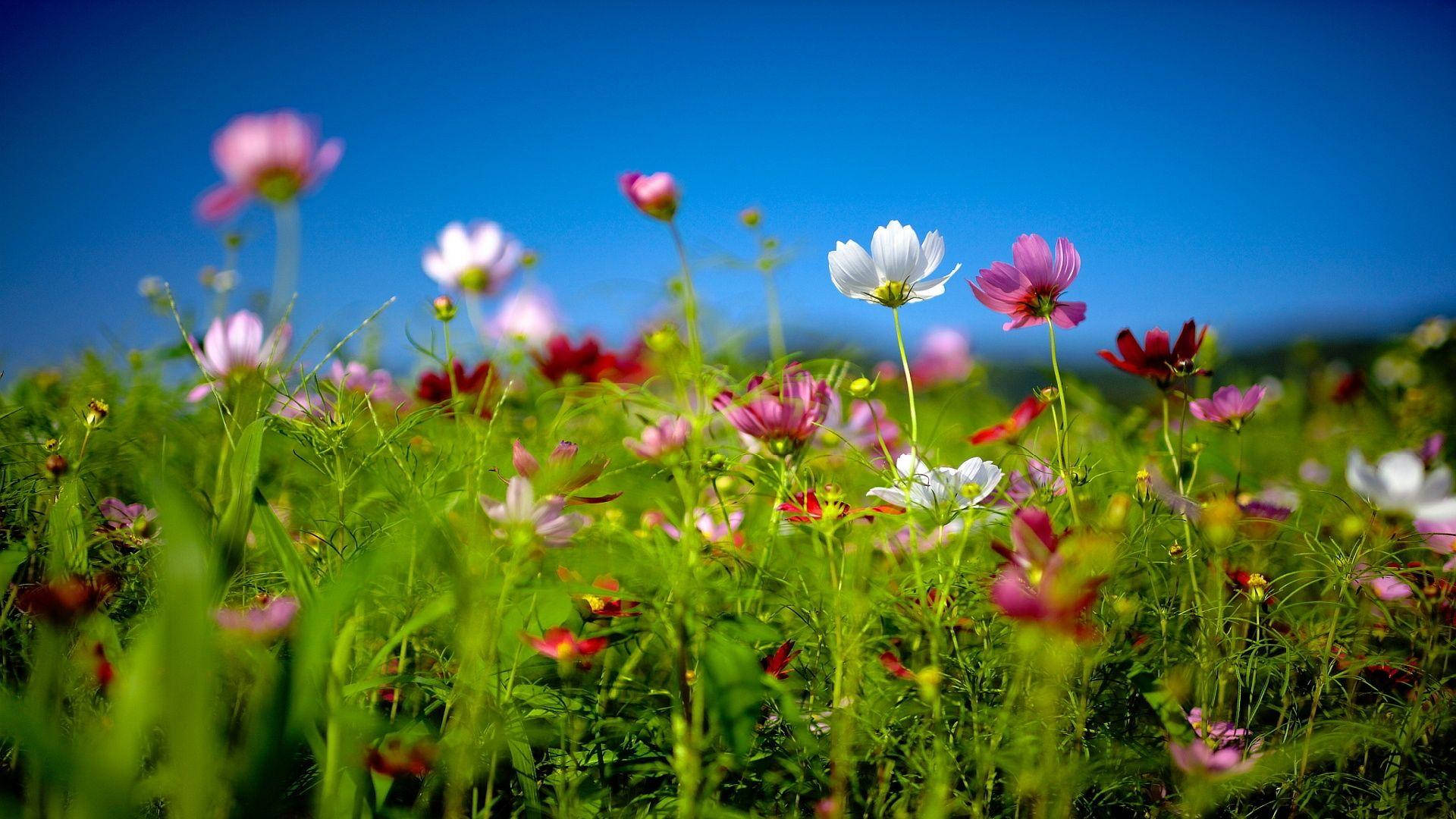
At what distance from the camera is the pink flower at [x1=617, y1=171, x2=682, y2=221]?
60cm

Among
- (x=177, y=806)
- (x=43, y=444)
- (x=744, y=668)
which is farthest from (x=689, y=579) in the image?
(x=43, y=444)

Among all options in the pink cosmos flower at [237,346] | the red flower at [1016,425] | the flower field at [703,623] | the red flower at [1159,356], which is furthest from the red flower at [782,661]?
the pink cosmos flower at [237,346]

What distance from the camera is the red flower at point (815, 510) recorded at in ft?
1.85

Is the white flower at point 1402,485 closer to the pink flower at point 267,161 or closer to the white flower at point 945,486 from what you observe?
the white flower at point 945,486

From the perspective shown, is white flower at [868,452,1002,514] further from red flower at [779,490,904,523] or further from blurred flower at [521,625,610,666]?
blurred flower at [521,625,610,666]

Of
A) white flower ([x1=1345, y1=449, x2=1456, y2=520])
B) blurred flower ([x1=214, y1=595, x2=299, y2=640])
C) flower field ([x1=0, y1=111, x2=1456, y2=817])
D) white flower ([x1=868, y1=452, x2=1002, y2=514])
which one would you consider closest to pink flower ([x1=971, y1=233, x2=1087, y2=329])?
flower field ([x1=0, y1=111, x2=1456, y2=817])

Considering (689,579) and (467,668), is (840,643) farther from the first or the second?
(467,668)

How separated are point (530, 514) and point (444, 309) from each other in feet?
1.17

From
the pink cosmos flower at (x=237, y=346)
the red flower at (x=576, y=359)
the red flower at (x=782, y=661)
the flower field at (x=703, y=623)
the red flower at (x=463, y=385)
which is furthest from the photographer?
the red flower at (x=576, y=359)

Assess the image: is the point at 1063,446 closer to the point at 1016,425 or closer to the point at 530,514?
the point at 1016,425

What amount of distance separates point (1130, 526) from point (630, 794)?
47cm

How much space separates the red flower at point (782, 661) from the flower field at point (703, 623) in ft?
0.04

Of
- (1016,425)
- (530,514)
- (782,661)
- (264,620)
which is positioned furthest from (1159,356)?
(264,620)

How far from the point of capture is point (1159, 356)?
0.69 meters
